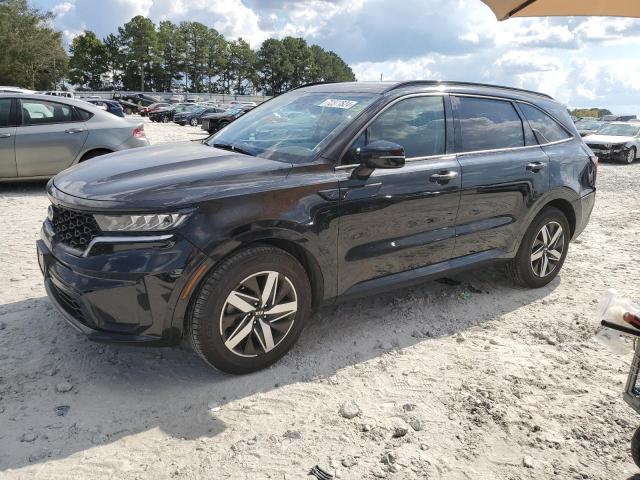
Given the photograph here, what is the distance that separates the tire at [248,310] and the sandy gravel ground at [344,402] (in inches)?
7.4

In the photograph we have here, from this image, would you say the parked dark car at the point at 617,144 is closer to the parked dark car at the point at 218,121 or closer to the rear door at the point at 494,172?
the parked dark car at the point at 218,121

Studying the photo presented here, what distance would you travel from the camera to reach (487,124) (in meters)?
4.56

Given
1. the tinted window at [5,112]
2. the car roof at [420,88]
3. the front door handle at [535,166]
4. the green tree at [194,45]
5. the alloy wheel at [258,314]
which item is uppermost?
the green tree at [194,45]

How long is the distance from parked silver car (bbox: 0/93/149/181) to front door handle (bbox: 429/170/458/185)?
6234mm

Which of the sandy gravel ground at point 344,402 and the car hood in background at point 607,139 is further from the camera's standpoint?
the car hood in background at point 607,139

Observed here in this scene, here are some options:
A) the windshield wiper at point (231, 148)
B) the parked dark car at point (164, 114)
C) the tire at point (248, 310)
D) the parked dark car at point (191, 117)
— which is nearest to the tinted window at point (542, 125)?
the windshield wiper at point (231, 148)

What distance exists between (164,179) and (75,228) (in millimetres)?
577

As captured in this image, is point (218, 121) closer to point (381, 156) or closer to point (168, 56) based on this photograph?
point (381, 156)

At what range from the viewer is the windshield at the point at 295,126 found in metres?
3.74

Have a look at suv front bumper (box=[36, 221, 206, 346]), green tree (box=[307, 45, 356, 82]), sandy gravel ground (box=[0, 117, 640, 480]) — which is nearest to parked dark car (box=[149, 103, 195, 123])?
sandy gravel ground (box=[0, 117, 640, 480])

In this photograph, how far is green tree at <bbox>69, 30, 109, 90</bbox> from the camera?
9706cm

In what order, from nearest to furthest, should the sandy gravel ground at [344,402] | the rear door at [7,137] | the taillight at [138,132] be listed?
the sandy gravel ground at [344,402] → the rear door at [7,137] → the taillight at [138,132]

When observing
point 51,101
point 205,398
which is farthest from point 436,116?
point 51,101

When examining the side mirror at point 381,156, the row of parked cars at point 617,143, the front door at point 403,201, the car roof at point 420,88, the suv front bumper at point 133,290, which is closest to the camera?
the suv front bumper at point 133,290
